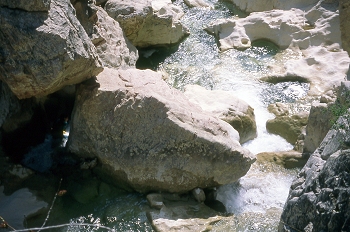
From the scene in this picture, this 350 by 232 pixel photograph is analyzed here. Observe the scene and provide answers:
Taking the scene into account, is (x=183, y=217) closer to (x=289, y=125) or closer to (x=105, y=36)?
(x=289, y=125)

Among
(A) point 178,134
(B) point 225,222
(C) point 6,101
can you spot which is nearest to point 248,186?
(B) point 225,222

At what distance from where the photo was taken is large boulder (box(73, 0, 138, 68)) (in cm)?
884

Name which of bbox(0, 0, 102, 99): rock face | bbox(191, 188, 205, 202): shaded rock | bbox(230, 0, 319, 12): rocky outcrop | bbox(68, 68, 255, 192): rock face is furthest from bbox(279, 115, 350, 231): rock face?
bbox(230, 0, 319, 12): rocky outcrop

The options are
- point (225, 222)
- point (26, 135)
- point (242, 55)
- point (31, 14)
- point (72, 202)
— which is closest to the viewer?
point (31, 14)

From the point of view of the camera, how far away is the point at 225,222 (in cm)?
694

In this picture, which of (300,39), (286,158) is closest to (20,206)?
(286,158)

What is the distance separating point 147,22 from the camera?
1217 centimetres

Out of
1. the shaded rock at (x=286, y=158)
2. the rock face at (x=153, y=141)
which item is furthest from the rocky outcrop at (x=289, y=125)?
the rock face at (x=153, y=141)

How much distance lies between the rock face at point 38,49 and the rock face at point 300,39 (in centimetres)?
618

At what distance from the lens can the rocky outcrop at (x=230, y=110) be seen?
8898mm

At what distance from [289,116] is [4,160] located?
6.05m

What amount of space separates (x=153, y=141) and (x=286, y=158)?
2861mm

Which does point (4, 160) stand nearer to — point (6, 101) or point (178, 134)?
point (6, 101)

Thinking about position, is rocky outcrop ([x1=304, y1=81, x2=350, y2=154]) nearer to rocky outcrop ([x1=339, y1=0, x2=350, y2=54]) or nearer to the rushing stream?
the rushing stream
